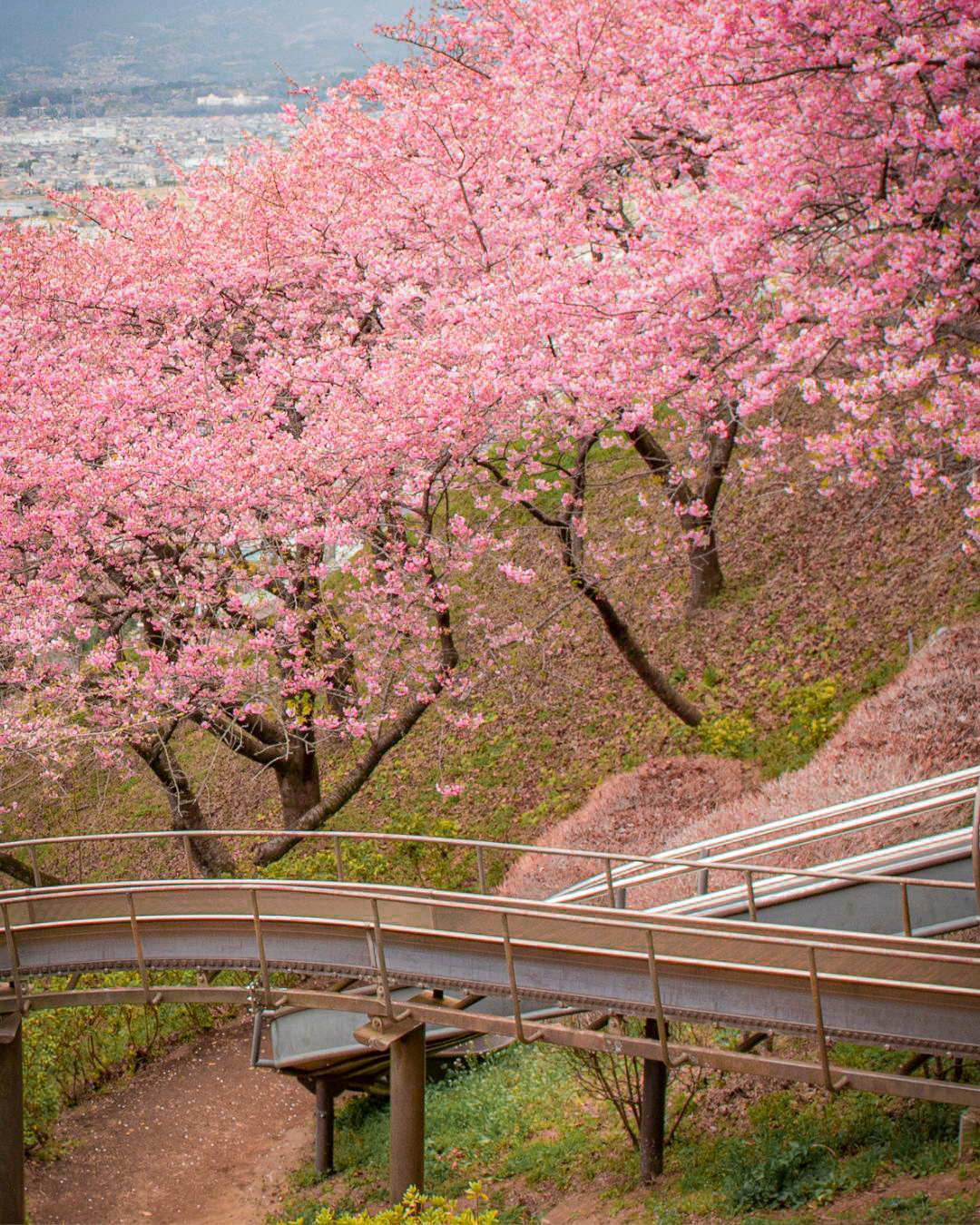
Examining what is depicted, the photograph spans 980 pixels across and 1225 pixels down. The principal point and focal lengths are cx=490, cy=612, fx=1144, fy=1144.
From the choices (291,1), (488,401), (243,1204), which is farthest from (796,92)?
(291,1)

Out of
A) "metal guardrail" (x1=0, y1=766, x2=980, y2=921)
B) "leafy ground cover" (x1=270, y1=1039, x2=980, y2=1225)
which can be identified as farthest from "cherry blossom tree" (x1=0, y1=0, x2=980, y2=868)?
"leafy ground cover" (x1=270, y1=1039, x2=980, y2=1225)

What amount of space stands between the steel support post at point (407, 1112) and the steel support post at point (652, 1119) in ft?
6.01

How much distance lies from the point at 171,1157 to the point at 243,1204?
1.39 metres

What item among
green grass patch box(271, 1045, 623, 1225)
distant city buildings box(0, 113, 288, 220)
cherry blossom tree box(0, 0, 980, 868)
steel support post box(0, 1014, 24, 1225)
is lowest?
green grass patch box(271, 1045, 623, 1225)

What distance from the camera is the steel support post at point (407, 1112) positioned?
9.48 m

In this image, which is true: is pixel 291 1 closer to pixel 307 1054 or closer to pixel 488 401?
pixel 488 401

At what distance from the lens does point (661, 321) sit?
41.9ft

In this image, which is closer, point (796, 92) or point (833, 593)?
point (796, 92)

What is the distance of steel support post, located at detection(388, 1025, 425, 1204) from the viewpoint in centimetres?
948

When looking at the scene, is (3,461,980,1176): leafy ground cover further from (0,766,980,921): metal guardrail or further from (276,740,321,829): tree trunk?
(0,766,980,921): metal guardrail

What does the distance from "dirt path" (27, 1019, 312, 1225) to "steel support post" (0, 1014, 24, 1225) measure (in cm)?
78

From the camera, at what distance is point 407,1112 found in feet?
31.1

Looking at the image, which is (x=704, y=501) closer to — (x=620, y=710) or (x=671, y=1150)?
(x=620, y=710)

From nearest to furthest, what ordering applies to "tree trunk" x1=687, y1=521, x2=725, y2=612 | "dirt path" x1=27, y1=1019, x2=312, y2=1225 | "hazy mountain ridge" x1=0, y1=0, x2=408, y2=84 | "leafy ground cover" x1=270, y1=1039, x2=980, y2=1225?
"leafy ground cover" x1=270, y1=1039, x2=980, y2=1225
"dirt path" x1=27, y1=1019, x2=312, y2=1225
"tree trunk" x1=687, y1=521, x2=725, y2=612
"hazy mountain ridge" x1=0, y1=0, x2=408, y2=84
